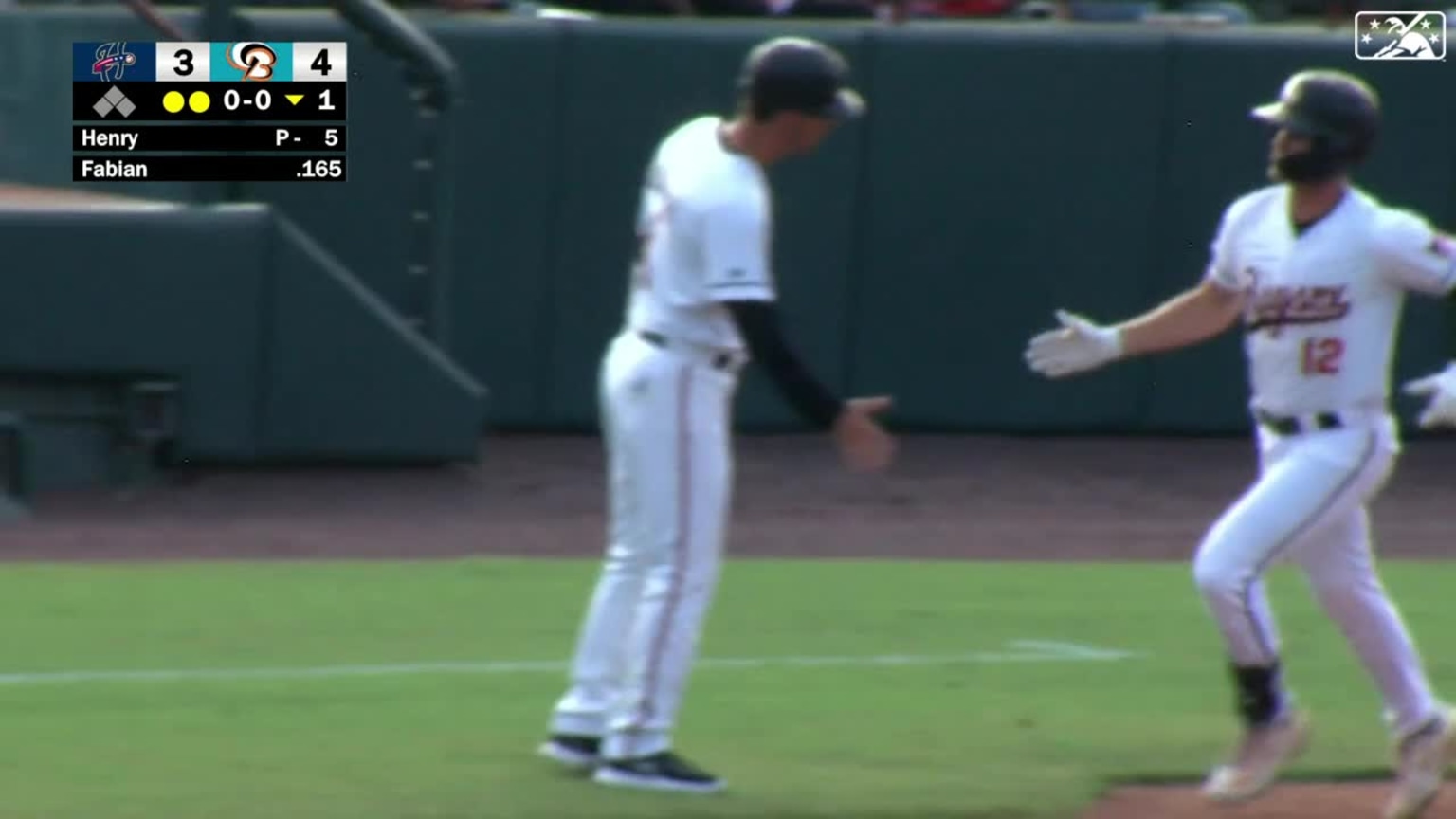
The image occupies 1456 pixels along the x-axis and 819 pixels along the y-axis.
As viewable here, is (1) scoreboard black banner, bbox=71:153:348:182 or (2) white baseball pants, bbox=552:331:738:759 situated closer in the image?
(2) white baseball pants, bbox=552:331:738:759

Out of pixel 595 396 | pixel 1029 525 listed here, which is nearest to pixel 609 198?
pixel 595 396

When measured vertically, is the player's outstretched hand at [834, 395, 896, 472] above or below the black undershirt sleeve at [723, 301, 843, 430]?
below

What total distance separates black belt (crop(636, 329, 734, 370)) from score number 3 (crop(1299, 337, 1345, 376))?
1398mm

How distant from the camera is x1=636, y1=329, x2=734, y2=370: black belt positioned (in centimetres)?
664

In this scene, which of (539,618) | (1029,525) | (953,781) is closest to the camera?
(953,781)

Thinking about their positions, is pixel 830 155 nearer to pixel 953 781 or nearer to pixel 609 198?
pixel 609 198

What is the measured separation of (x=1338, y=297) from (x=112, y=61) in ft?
31.5

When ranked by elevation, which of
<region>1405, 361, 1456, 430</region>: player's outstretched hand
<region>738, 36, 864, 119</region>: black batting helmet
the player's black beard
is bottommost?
<region>1405, 361, 1456, 430</region>: player's outstretched hand

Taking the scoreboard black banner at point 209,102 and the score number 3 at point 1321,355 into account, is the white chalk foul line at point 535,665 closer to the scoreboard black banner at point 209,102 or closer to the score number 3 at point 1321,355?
the score number 3 at point 1321,355

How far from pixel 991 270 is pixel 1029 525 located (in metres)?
2.62

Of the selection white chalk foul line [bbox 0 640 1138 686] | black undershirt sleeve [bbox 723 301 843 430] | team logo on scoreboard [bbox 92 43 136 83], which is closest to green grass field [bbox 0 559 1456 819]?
white chalk foul line [bbox 0 640 1138 686]

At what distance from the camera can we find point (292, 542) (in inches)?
479

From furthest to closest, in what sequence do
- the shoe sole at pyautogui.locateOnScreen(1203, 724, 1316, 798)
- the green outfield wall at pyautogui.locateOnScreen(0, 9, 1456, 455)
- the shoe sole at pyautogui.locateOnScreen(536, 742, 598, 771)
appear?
the green outfield wall at pyautogui.locateOnScreen(0, 9, 1456, 455), the shoe sole at pyautogui.locateOnScreen(536, 742, 598, 771), the shoe sole at pyautogui.locateOnScreen(1203, 724, 1316, 798)

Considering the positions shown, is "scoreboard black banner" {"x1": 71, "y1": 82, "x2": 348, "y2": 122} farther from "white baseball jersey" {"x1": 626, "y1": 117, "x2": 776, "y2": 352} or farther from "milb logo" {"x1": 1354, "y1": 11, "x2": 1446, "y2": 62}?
"white baseball jersey" {"x1": 626, "y1": 117, "x2": 776, "y2": 352}
